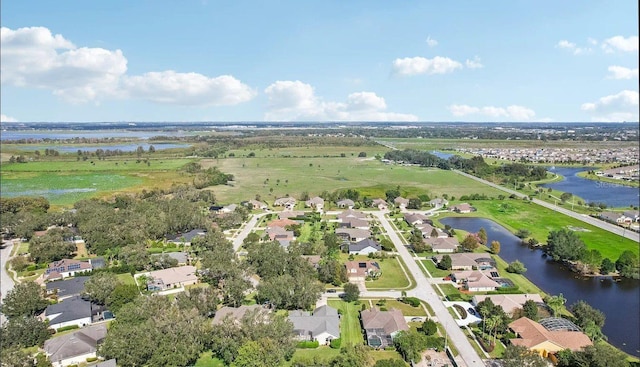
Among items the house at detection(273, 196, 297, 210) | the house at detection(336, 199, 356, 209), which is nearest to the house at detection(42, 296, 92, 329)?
the house at detection(273, 196, 297, 210)

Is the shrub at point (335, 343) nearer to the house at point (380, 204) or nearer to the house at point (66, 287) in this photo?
the house at point (66, 287)

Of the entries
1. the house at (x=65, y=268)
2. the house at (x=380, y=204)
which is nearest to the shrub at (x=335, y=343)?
the house at (x=65, y=268)

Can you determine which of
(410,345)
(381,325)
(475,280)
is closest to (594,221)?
(475,280)

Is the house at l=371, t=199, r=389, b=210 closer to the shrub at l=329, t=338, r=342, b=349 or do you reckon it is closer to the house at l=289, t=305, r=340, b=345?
the house at l=289, t=305, r=340, b=345

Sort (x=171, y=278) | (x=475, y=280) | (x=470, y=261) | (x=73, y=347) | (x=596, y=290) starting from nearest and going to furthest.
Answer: (x=73, y=347), (x=475, y=280), (x=596, y=290), (x=171, y=278), (x=470, y=261)

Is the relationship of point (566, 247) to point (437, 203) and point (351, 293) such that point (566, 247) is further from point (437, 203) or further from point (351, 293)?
point (437, 203)
